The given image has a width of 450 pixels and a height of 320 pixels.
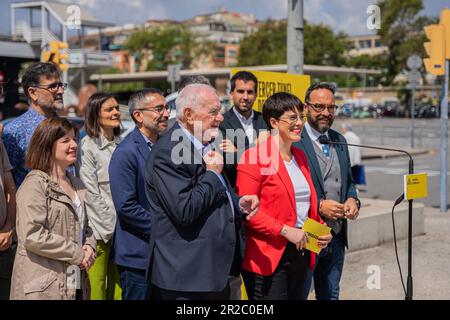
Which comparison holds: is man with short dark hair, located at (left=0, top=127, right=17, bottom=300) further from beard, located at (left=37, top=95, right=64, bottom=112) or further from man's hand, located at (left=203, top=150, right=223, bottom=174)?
man's hand, located at (left=203, top=150, right=223, bottom=174)

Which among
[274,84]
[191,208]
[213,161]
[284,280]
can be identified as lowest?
[284,280]

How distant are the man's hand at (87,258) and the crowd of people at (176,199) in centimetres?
1

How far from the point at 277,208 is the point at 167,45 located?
71696 mm

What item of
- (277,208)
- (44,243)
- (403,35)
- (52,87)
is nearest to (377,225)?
(277,208)

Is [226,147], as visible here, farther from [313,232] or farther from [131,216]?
[131,216]

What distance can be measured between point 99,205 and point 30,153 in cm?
106

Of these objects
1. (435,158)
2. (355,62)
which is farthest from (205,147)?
(355,62)

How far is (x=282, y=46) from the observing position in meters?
70.7

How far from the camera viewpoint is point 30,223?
3328 millimetres

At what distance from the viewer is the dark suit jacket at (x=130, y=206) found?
3.98 m

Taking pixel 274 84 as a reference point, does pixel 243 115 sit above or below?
below

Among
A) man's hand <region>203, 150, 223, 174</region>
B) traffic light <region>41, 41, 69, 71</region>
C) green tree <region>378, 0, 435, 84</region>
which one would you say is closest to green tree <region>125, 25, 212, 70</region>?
green tree <region>378, 0, 435, 84</region>

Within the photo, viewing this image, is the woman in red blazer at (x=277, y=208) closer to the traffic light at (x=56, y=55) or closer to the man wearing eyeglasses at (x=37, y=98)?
the man wearing eyeglasses at (x=37, y=98)
